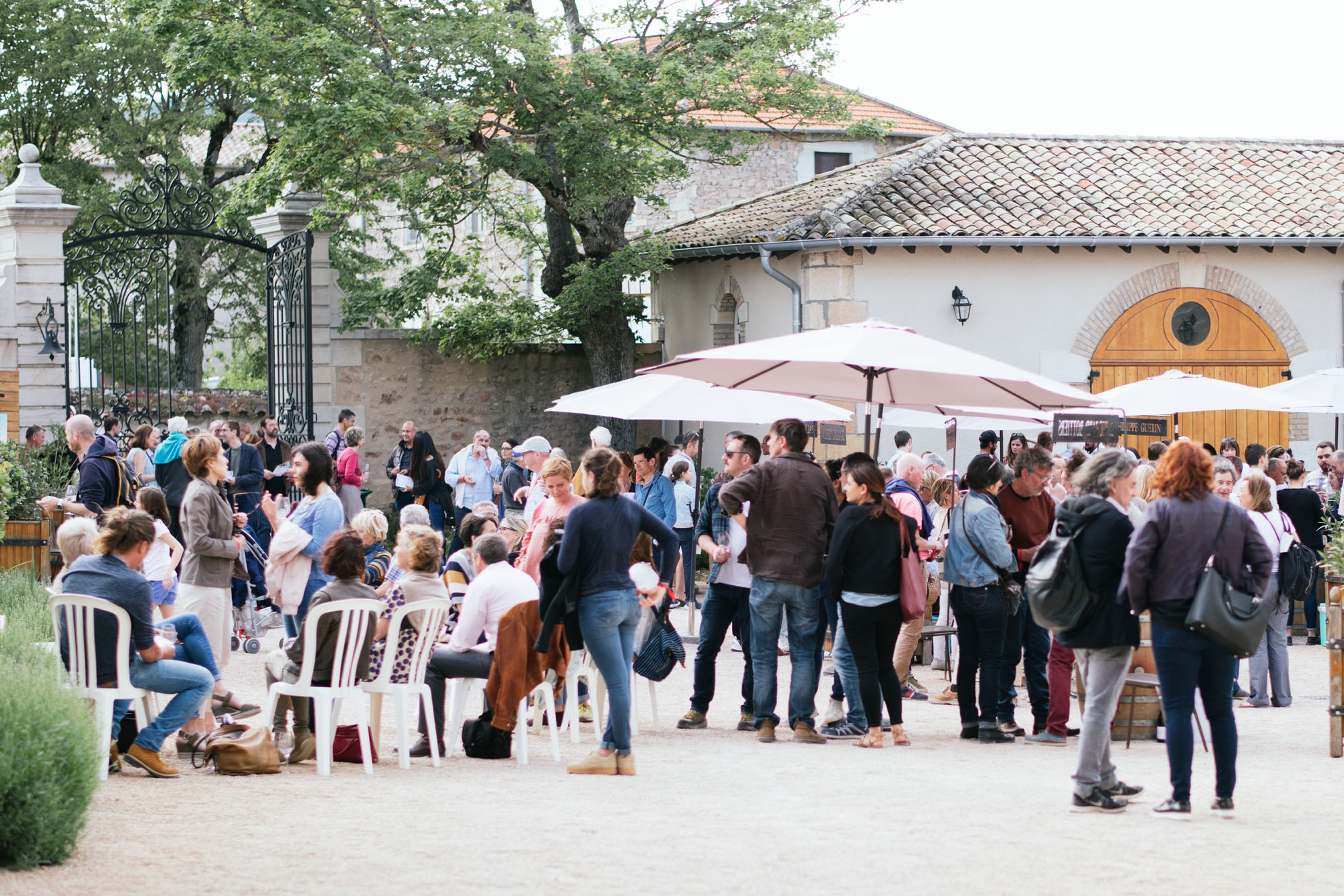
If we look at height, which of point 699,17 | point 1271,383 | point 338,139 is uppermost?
point 699,17

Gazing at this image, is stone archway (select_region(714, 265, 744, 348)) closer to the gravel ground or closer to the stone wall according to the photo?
the stone wall

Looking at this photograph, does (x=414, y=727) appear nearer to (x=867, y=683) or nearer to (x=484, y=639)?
(x=484, y=639)

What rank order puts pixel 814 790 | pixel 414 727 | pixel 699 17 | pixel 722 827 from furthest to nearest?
1. pixel 699 17
2. pixel 414 727
3. pixel 814 790
4. pixel 722 827

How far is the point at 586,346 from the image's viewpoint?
20734mm

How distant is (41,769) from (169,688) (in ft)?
6.00

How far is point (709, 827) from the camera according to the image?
5859 millimetres

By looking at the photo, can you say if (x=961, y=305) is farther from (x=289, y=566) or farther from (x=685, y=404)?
(x=289, y=566)

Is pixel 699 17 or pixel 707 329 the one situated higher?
pixel 699 17

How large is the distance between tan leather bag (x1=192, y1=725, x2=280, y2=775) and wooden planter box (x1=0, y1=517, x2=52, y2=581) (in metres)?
6.35

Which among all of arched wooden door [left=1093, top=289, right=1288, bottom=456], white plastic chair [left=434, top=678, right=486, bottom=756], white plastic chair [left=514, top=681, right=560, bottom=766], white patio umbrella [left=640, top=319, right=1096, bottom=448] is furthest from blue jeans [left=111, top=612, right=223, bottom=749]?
arched wooden door [left=1093, top=289, right=1288, bottom=456]

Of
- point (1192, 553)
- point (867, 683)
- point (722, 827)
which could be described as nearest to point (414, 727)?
point (867, 683)

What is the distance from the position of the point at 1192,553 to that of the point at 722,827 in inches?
83.9

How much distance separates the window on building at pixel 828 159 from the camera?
28578 mm

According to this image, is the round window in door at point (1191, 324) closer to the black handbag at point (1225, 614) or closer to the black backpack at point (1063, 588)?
the black backpack at point (1063, 588)
